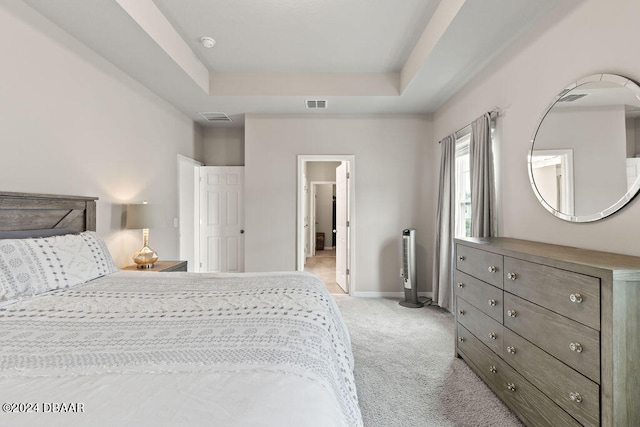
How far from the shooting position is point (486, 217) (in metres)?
2.53

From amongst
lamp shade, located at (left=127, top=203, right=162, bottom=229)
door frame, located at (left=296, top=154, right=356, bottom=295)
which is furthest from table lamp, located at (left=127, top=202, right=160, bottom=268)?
door frame, located at (left=296, top=154, right=356, bottom=295)

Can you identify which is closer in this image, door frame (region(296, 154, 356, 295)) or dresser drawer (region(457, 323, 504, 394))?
dresser drawer (region(457, 323, 504, 394))

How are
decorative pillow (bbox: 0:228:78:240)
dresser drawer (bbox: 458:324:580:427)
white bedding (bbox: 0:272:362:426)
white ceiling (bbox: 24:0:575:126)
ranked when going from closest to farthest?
1. white bedding (bbox: 0:272:362:426)
2. dresser drawer (bbox: 458:324:580:427)
3. decorative pillow (bbox: 0:228:78:240)
4. white ceiling (bbox: 24:0:575:126)

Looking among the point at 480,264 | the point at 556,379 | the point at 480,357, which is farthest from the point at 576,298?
the point at 480,357

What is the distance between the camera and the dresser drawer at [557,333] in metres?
1.19

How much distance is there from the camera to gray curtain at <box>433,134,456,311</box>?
337cm

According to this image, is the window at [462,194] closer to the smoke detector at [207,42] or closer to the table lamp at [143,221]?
the smoke detector at [207,42]

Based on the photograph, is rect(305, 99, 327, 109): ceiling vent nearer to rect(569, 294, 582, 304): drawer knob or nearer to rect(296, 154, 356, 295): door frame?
rect(296, 154, 356, 295): door frame

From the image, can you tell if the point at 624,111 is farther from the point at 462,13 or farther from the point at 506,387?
the point at 506,387

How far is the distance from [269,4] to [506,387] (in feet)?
10.6

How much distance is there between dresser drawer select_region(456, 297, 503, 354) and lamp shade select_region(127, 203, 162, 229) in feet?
9.63

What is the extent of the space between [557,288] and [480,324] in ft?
2.62

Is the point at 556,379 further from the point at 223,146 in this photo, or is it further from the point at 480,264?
the point at 223,146

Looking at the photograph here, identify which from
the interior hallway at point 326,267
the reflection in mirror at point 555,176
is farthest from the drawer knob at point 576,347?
the interior hallway at point 326,267
